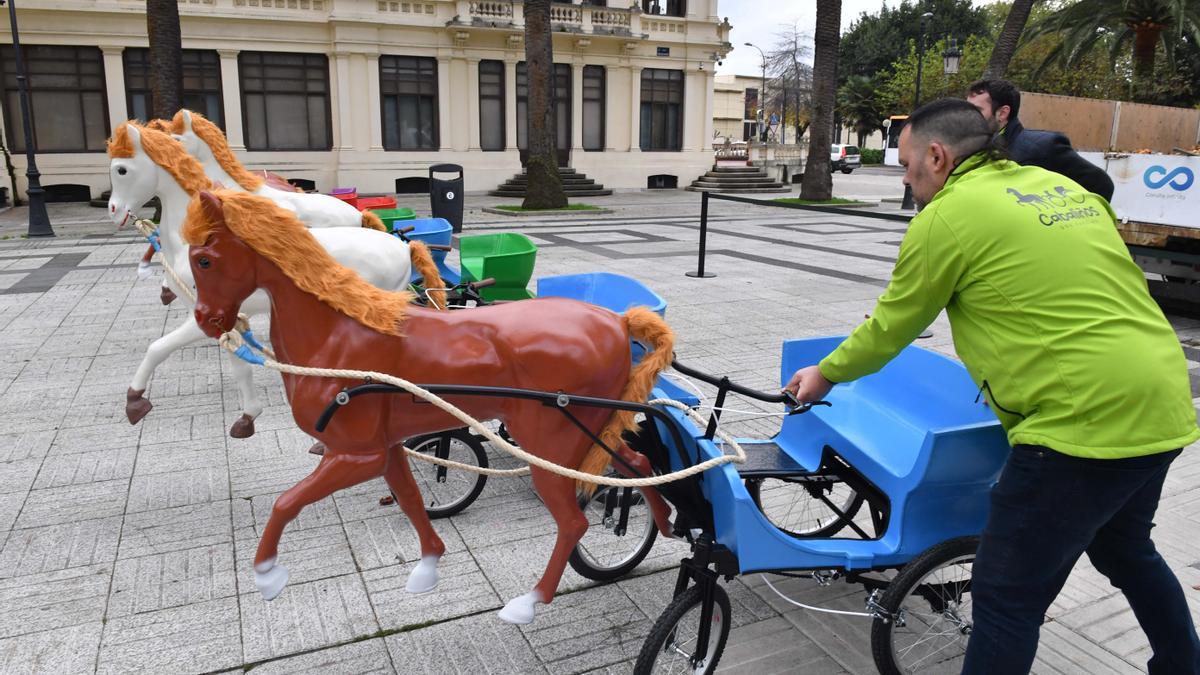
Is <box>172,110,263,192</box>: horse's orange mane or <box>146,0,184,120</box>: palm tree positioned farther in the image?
<box>146,0,184,120</box>: palm tree

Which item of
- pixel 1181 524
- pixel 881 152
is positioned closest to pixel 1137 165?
pixel 1181 524

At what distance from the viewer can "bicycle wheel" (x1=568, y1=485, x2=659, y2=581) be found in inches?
142

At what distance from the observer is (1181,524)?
4.27 m

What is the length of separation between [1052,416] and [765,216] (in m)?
20.2

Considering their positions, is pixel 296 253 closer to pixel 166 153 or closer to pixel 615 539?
pixel 615 539

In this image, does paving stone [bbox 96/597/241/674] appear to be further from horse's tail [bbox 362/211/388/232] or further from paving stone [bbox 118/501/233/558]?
horse's tail [bbox 362/211/388/232]

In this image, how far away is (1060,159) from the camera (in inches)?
166

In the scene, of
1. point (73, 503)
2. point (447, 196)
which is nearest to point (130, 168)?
point (73, 503)

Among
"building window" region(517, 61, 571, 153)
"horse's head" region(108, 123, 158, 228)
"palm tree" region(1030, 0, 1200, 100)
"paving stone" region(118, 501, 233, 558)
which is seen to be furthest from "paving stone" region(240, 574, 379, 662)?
"building window" region(517, 61, 571, 153)

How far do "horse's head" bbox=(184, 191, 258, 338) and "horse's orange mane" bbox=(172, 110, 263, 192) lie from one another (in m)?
3.18

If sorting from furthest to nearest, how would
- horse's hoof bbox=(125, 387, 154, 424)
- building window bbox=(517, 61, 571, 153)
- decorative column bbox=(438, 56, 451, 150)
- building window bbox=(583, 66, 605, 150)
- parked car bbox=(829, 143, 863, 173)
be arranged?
parked car bbox=(829, 143, 863, 173) → building window bbox=(583, 66, 605, 150) → building window bbox=(517, 61, 571, 153) → decorative column bbox=(438, 56, 451, 150) → horse's hoof bbox=(125, 387, 154, 424)

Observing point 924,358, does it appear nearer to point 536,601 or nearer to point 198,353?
point 536,601

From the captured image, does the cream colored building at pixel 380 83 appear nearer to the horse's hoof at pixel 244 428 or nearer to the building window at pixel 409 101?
the building window at pixel 409 101

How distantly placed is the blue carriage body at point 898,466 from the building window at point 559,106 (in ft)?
84.9
